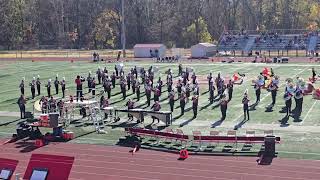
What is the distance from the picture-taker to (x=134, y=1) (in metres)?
88.1

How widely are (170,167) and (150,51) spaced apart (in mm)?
42193

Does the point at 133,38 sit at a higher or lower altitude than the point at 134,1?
lower

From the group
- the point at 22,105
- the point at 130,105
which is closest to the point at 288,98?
the point at 130,105

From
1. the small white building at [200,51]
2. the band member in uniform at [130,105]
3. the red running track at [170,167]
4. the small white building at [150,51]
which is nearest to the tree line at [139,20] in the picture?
the small white building at [150,51]

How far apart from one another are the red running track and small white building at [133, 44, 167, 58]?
128 feet

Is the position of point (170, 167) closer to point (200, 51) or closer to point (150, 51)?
point (200, 51)

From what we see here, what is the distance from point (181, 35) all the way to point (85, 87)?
49439 millimetres

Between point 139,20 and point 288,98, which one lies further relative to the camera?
point 139,20

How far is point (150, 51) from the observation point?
57.5 metres

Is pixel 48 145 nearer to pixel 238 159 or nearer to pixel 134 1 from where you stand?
pixel 238 159

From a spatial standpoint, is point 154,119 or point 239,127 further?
point 154,119

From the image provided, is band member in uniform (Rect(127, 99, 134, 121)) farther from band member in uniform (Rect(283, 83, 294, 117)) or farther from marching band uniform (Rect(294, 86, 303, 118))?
marching band uniform (Rect(294, 86, 303, 118))

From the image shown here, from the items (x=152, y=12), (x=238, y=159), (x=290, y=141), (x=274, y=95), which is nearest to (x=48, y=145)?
(x=238, y=159)

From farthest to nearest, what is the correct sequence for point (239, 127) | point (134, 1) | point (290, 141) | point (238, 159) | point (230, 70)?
point (134, 1), point (230, 70), point (239, 127), point (290, 141), point (238, 159)
